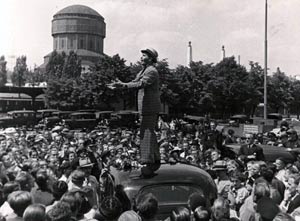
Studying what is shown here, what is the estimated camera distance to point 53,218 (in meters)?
3.76

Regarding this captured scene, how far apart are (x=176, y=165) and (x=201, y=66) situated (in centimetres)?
4748

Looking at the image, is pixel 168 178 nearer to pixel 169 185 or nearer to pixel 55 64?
pixel 169 185

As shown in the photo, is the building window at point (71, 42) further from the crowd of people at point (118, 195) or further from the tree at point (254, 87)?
the crowd of people at point (118, 195)

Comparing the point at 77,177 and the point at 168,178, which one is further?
the point at 77,177

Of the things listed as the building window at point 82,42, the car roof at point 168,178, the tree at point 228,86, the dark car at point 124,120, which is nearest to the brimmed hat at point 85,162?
the car roof at point 168,178

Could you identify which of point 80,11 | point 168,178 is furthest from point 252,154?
point 80,11

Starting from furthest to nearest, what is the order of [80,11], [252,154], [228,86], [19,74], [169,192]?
[80,11]
[19,74]
[228,86]
[252,154]
[169,192]

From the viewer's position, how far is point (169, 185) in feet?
16.9

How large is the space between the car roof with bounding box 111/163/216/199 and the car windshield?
0.15 ft

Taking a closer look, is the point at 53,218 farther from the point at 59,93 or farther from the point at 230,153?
the point at 59,93

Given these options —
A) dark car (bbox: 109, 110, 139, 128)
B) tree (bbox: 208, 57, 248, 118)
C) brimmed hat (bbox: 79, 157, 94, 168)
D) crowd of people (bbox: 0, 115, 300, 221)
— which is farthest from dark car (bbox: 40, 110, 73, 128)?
brimmed hat (bbox: 79, 157, 94, 168)

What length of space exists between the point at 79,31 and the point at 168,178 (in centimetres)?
9078

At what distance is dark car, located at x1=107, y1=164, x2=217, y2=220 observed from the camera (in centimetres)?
504

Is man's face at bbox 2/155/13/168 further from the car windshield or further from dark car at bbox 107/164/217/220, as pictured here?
the car windshield
